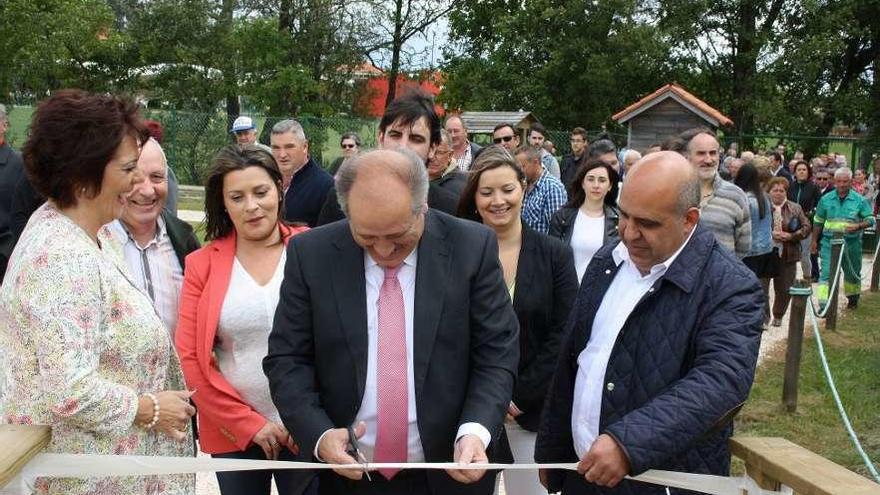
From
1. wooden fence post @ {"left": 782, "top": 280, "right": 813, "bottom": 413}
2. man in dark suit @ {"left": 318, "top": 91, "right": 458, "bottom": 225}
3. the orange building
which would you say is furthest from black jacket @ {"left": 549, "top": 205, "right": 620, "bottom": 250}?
the orange building

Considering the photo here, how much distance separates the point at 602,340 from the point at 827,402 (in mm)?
5790

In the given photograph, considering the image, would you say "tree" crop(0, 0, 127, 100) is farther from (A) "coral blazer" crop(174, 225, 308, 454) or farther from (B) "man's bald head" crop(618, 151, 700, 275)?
(B) "man's bald head" crop(618, 151, 700, 275)

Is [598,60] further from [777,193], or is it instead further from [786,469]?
[786,469]

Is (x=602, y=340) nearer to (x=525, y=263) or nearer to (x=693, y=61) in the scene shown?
(x=525, y=263)

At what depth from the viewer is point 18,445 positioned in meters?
2.55

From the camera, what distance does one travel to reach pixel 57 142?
2.81m

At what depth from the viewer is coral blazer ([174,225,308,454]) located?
144 inches

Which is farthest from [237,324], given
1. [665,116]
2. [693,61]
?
[693,61]

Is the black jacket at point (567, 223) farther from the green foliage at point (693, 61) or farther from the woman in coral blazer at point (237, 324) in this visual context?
the green foliage at point (693, 61)

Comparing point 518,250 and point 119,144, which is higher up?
point 119,144

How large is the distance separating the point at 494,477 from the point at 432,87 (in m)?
37.4

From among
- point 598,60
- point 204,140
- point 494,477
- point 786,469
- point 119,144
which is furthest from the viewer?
point 598,60

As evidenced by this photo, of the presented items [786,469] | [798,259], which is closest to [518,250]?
[786,469]

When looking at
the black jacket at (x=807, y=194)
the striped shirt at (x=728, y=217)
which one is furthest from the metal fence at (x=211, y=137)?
the striped shirt at (x=728, y=217)
